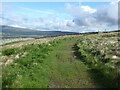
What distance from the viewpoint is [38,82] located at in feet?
52.6

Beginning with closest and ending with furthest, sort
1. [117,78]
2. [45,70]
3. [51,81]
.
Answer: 1. [117,78]
2. [51,81]
3. [45,70]

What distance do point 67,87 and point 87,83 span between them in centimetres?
156

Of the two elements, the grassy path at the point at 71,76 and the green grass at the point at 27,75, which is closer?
the green grass at the point at 27,75

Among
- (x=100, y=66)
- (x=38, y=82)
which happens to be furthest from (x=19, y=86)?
(x=100, y=66)

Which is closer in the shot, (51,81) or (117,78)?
(117,78)

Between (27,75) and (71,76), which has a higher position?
(27,75)

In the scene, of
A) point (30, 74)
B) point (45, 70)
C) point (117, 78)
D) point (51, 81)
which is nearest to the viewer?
point (117, 78)

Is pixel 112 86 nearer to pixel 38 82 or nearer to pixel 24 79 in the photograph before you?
pixel 38 82

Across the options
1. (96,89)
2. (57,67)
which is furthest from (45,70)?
(96,89)

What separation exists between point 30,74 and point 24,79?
1.47 meters

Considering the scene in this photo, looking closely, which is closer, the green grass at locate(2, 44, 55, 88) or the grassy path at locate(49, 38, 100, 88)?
the green grass at locate(2, 44, 55, 88)

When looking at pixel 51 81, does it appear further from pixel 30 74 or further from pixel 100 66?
pixel 100 66

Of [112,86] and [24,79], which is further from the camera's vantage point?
[24,79]

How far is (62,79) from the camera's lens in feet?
55.4
